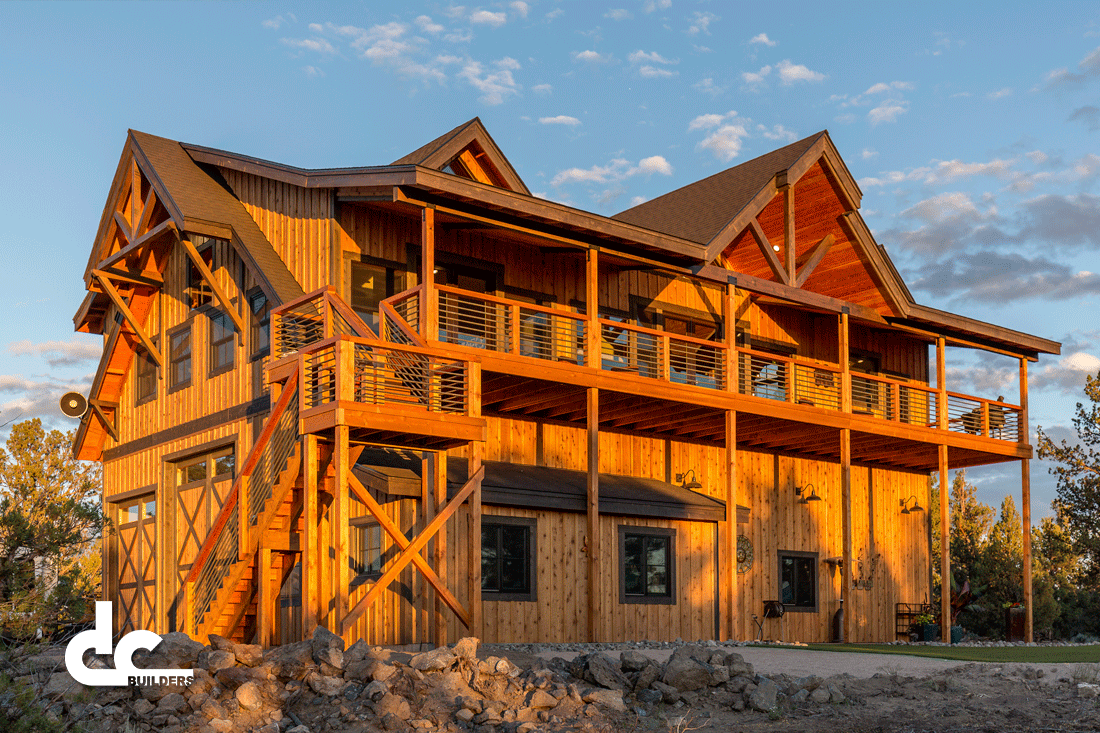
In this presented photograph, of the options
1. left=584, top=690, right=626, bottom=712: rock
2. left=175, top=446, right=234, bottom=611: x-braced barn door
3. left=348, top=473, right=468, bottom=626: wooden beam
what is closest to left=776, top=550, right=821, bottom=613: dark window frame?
left=348, top=473, right=468, bottom=626: wooden beam

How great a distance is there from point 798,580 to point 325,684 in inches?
585

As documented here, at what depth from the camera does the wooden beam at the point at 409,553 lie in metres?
14.4

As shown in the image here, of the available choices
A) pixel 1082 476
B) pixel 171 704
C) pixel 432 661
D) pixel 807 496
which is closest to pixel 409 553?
pixel 432 661

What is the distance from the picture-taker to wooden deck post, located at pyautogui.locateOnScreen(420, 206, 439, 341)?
666 inches

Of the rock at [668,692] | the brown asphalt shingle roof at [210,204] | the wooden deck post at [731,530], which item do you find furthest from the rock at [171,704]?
the wooden deck post at [731,530]

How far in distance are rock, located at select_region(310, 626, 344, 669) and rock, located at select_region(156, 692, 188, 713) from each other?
4.51ft

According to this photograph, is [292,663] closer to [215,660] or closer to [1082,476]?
[215,660]

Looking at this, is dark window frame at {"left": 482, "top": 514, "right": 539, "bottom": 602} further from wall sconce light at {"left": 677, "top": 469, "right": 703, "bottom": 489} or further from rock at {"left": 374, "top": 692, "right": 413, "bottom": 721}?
rock at {"left": 374, "top": 692, "right": 413, "bottom": 721}

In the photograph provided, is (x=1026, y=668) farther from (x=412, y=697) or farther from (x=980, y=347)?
(x=980, y=347)

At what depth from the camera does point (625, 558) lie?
67.7ft

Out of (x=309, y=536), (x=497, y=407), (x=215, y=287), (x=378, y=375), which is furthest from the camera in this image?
(x=497, y=407)

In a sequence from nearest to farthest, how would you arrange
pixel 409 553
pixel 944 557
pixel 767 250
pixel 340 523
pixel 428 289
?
pixel 340 523 < pixel 409 553 < pixel 428 289 < pixel 767 250 < pixel 944 557

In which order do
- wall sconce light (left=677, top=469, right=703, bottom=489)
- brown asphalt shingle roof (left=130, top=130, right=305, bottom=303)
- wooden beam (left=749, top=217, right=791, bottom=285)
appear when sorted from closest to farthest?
brown asphalt shingle roof (left=130, top=130, right=305, bottom=303) < wooden beam (left=749, top=217, right=791, bottom=285) < wall sconce light (left=677, top=469, right=703, bottom=489)

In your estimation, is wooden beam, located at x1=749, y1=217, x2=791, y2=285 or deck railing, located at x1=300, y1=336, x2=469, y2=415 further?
wooden beam, located at x1=749, y1=217, x2=791, y2=285
